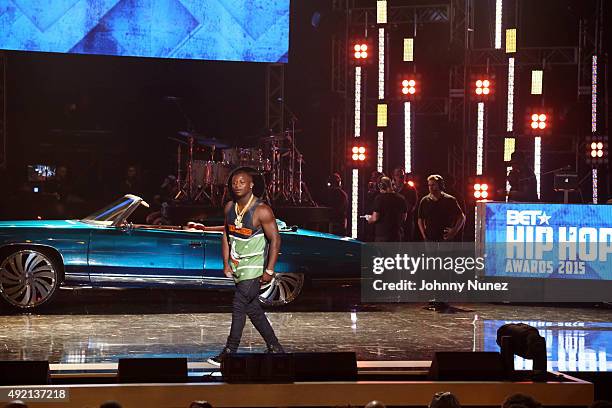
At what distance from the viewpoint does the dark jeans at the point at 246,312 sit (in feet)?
27.2

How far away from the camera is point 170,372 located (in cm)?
657

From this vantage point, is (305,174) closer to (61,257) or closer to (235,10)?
(235,10)

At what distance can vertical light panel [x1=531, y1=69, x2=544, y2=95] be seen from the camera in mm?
19595

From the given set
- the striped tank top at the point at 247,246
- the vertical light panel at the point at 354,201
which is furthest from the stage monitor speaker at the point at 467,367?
the vertical light panel at the point at 354,201

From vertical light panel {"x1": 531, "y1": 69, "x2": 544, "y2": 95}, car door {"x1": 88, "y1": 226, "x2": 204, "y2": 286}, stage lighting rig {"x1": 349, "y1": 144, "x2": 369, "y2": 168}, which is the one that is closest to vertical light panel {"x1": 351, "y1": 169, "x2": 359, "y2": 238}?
stage lighting rig {"x1": 349, "y1": 144, "x2": 369, "y2": 168}

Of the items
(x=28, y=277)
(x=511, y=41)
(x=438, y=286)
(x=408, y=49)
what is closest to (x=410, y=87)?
(x=408, y=49)

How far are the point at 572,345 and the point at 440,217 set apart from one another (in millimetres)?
3487

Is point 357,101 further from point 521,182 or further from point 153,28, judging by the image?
point 521,182

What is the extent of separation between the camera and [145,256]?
12523 mm

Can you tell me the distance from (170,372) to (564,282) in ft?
22.5

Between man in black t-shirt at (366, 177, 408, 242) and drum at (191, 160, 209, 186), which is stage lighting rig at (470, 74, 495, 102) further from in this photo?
man in black t-shirt at (366, 177, 408, 242)

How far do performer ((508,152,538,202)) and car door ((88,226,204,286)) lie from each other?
16.4 feet

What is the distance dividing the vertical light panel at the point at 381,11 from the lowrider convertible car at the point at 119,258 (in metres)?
7.26

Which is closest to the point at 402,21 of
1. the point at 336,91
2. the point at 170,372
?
Result: the point at 336,91
